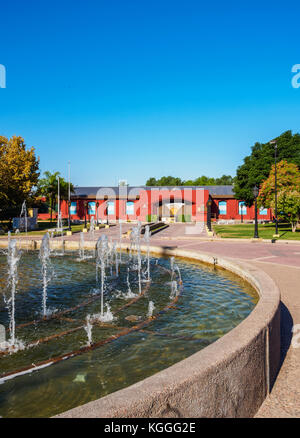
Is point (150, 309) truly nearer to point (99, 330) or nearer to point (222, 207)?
point (99, 330)

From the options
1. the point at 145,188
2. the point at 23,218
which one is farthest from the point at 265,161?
the point at 23,218

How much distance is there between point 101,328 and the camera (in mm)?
5461

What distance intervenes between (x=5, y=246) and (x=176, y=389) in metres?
18.0

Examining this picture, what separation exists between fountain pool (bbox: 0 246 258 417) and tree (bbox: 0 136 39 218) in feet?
76.7

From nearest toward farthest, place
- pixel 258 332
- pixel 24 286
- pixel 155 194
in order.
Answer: pixel 258 332 → pixel 24 286 → pixel 155 194

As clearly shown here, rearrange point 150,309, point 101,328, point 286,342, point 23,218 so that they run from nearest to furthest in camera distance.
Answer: point 286,342, point 101,328, point 150,309, point 23,218

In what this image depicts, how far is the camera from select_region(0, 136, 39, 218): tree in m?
30.9

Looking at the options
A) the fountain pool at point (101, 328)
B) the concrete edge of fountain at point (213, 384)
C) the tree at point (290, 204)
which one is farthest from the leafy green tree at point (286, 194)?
the concrete edge of fountain at point (213, 384)

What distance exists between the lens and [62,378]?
3869 mm

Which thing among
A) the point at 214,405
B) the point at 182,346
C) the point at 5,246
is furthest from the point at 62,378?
the point at 5,246

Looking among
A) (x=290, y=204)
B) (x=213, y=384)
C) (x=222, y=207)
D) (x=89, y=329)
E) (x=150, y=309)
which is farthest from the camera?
(x=222, y=207)

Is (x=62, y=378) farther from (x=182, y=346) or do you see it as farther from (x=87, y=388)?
(x=182, y=346)

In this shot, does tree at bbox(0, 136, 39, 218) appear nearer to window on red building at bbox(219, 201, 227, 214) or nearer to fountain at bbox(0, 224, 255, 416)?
fountain at bbox(0, 224, 255, 416)

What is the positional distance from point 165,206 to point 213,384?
47062 millimetres
